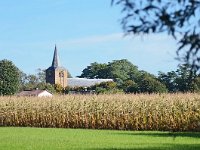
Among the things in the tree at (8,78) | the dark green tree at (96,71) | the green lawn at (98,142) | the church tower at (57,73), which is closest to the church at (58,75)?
the church tower at (57,73)

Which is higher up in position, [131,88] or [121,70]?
[121,70]

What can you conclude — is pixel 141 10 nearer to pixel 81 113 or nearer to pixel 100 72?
pixel 81 113

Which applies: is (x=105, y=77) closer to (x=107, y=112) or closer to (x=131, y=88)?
(x=131, y=88)

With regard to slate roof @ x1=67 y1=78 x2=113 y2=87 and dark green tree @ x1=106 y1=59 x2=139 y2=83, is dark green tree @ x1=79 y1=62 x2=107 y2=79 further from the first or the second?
slate roof @ x1=67 y1=78 x2=113 y2=87

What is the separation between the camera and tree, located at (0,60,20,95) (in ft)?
291

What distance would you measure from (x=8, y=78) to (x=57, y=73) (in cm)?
4580

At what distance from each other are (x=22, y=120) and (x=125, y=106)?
8448 mm

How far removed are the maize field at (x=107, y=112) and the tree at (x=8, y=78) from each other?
51.4 m

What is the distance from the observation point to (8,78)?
90.8m

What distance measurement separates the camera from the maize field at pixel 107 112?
103 ft

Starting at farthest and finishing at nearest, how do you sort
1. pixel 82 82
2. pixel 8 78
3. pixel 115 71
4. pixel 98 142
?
pixel 115 71, pixel 82 82, pixel 8 78, pixel 98 142

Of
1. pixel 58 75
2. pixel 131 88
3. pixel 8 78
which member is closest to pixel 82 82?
pixel 58 75

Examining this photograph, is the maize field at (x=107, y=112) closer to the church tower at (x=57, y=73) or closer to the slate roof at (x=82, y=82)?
the slate roof at (x=82, y=82)

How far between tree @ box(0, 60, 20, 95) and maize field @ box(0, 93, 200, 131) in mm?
51410
